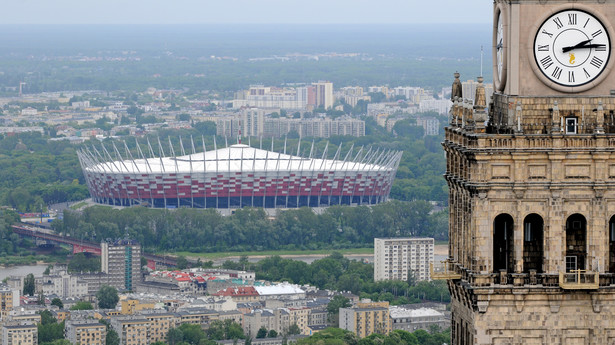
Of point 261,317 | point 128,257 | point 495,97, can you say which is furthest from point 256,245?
point 495,97

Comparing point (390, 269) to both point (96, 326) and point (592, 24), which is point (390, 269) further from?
point (592, 24)

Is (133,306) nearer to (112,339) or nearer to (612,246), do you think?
(112,339)

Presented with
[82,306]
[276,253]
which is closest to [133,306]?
[82,306]

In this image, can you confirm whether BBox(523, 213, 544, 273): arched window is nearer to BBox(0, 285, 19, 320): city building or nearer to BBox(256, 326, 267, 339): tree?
BBox(256, 326, 267, 339): tree

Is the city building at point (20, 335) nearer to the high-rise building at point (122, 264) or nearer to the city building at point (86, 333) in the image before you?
the city building at point (86, 333)

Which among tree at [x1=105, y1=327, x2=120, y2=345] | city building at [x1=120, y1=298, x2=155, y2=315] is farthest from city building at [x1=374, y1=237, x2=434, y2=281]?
tree at [x1=105, y1=327, x2=120, y2=345]
